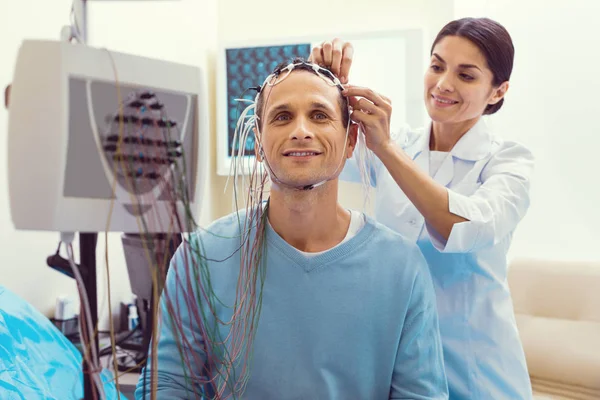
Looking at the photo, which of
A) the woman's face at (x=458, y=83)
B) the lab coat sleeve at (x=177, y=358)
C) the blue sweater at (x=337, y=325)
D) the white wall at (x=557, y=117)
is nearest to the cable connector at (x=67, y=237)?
the lab coat sleeve at (x=177, y=358)

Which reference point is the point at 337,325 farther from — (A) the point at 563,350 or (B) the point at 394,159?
(A) the point at 563,350

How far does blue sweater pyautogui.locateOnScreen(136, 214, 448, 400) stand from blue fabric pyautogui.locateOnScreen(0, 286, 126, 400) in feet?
1.17

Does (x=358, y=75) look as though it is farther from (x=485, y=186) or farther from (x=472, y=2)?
(x=485, y=186)

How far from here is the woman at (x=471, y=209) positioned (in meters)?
1.44

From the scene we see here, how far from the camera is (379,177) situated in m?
1.71

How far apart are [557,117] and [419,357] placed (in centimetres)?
201

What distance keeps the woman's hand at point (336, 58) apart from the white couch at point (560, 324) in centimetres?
160

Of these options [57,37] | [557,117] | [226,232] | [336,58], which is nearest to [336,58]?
[336,58]

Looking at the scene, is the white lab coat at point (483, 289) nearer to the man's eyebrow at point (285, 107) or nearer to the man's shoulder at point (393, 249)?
the man's shoulder at point (393, 249)

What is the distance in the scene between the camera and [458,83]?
5.14ft

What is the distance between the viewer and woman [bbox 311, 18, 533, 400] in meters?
1.44

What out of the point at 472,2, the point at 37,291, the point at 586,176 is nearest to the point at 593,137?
the point at 586,176

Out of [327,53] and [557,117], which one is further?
[557,117]

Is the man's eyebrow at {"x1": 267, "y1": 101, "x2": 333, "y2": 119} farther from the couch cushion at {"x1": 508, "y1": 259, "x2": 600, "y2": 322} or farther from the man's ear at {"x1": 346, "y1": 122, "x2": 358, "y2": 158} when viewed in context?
the couch cushion at {"x1": 508, "y1": 259, "x2": 600, "y2": 322}
